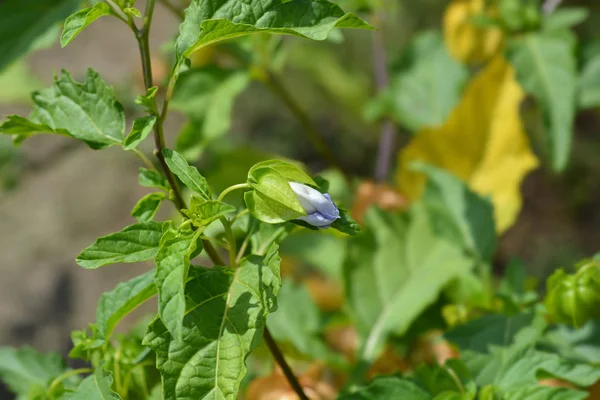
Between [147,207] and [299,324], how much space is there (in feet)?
1.55

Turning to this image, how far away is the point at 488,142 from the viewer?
3.72 feet

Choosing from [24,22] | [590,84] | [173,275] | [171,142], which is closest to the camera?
[173,275]

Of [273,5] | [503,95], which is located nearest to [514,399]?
[273,5]

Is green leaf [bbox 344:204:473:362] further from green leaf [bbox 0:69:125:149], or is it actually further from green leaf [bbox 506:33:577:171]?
green leaf [bbox 0:69:125:149]

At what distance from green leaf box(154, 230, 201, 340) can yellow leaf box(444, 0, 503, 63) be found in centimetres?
79

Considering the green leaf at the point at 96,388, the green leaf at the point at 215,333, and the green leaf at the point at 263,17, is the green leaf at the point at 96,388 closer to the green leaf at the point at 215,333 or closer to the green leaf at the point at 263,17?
the green leaf at the point at 215,333

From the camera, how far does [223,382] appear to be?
19.4 inches

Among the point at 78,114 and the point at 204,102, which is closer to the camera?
the point at 78,114

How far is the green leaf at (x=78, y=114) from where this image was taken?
1.86ft

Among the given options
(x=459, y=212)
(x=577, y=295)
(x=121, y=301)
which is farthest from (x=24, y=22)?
(x=577, y=295)

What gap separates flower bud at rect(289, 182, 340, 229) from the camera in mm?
490

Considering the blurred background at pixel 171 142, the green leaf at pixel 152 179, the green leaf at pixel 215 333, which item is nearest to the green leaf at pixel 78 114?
the green leaf at pixel 152 179

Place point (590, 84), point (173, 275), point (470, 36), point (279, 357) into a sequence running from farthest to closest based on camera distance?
point (470, 36)
point (590, 84)
point (279, 357)
point (173, 275)

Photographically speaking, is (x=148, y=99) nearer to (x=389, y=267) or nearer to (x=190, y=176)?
(x=190, y=176)
